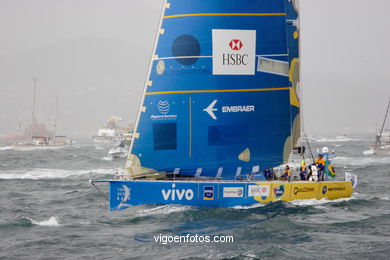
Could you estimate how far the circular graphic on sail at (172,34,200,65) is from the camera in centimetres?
2080

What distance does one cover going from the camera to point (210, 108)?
828 inches

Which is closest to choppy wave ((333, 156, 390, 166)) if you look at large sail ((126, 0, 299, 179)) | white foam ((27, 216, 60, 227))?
large sail ((126, 0, 299, 179))

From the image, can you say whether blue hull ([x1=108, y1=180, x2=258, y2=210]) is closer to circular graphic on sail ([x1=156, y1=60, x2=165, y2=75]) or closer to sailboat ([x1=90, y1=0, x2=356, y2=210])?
sailboat ([x1=90, y1=0, x2=356, y2=210])

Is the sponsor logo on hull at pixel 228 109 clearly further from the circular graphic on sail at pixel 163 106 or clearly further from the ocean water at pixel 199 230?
the ocean water at pixel 199 230

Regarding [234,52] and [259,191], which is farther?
[234,52]

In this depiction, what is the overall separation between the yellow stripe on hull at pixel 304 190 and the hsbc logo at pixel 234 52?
15.5ft

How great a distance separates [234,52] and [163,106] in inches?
142

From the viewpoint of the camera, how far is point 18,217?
70.0 ft

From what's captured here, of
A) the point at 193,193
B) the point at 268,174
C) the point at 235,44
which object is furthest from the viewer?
the point at 268,174

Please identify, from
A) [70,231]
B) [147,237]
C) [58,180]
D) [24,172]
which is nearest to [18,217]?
[70,231]

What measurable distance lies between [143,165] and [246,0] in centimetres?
787

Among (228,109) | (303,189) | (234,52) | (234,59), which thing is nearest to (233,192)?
(303,189)

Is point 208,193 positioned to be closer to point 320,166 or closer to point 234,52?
point 320,166

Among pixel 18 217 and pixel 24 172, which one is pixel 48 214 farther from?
pixel 24 172
